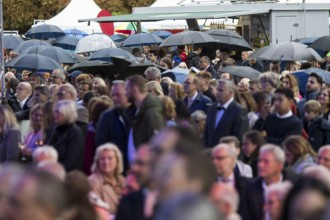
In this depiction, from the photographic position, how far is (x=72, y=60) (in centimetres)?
2734

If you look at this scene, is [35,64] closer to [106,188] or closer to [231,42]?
[231,42]

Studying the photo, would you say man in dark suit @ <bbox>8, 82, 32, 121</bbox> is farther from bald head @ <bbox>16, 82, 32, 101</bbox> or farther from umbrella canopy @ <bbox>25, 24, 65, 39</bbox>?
umbrella canopy @ <bbox>25, 24, 65, 39</bbox>

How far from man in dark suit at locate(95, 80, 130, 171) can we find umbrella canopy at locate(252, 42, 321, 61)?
38.4ft

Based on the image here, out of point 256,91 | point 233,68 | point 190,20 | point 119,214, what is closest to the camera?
point 119,214

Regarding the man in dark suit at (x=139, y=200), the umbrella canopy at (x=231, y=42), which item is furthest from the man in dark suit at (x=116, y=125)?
the umbrella canopy at (x=231, y=42)

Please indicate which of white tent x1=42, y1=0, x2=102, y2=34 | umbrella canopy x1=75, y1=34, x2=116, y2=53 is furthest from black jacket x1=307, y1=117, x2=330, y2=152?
white tent x1=42, y1=0, x2=102, y2=34

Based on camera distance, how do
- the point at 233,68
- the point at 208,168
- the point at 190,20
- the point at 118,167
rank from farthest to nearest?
1. the point at 190,20
2. the point at 233,68
3. the point at 118,167
4. the point at 208,168

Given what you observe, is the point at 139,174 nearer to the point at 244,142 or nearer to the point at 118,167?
the point at 118,167

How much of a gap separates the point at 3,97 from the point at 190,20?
65.8ft

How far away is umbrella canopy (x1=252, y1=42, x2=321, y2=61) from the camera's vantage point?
23.8 meters

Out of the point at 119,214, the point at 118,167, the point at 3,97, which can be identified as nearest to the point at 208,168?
the point at 119,214

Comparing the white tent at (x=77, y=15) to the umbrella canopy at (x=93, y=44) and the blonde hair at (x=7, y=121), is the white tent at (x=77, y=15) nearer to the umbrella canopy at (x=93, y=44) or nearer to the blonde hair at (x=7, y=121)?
the umbrella canopy at (x=93, y=44)

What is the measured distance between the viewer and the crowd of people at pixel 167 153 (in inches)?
203

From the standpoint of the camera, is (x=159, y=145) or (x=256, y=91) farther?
(x=256, y=91)
